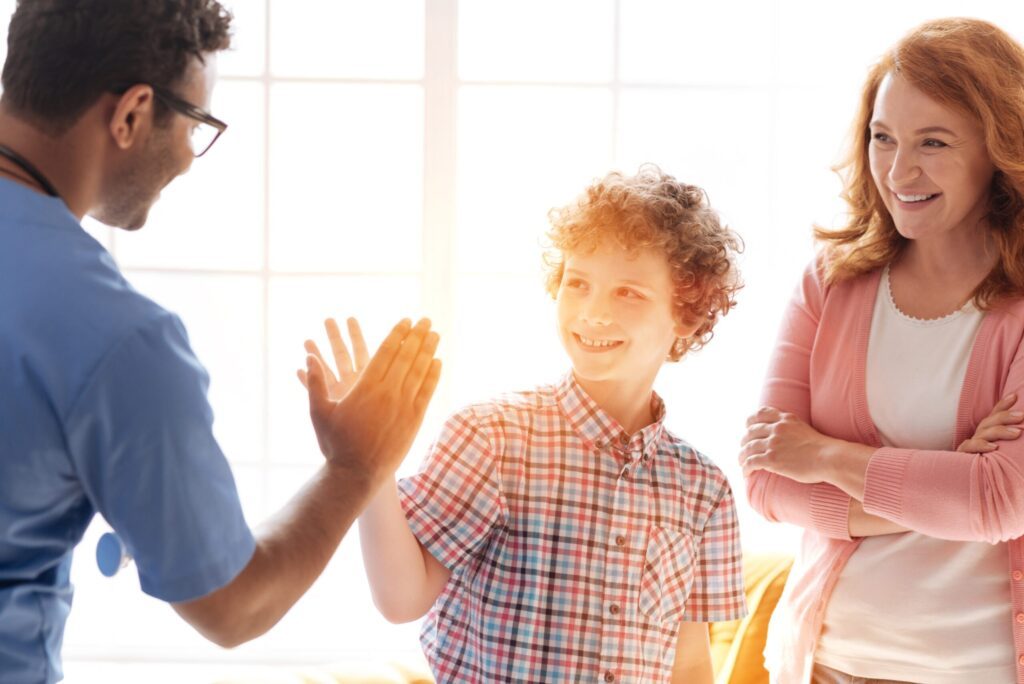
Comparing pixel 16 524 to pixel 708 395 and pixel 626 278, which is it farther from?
pixel 708 395

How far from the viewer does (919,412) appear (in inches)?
73.2

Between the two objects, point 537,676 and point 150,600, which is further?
point 150,600

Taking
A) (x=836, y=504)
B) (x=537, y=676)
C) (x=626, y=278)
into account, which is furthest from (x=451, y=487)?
Answer: (x=836, y=504)

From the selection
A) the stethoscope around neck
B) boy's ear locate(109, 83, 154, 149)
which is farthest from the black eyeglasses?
the stethoscope around neck

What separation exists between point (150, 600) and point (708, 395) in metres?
1.67

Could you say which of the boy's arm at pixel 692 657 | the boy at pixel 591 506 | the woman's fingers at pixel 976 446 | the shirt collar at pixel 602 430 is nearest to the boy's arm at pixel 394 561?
the boy at pixel 591 506

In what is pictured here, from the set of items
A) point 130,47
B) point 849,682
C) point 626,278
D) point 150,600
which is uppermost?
point 130,47

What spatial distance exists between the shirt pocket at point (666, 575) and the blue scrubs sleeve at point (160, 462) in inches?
30.3

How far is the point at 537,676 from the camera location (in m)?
1.66

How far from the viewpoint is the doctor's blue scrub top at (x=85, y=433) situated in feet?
3.53

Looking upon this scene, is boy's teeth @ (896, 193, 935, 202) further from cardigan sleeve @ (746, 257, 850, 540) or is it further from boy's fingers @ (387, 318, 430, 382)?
boy's fingers @ (387, 318, 430, 382)

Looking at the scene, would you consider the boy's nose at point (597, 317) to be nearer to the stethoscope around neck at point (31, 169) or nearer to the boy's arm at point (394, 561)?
the boy's arm at point (394, 561)

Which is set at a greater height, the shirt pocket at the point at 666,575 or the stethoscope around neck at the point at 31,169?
the stethoscope around neck at the point at 31,169

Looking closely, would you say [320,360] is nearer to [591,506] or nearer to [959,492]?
[591,506]
